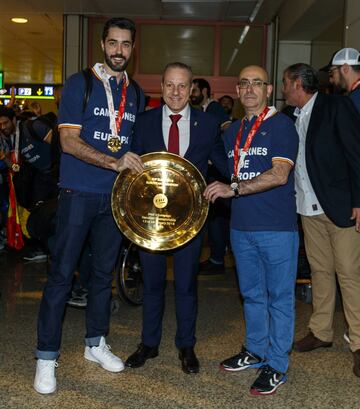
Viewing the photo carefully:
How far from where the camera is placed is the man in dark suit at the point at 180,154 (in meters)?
2.99

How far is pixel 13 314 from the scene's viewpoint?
421 centimetres

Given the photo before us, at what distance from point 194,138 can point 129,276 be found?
1.80 m

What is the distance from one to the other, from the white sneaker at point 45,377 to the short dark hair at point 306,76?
6.65 ft

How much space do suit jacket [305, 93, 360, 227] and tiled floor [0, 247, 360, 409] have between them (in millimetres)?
870

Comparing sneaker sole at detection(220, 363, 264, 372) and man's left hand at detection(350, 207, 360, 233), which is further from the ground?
man's left hand at detection(350, 207, 360, 233)

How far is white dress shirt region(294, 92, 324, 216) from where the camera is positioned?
334cm

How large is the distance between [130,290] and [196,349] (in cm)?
105

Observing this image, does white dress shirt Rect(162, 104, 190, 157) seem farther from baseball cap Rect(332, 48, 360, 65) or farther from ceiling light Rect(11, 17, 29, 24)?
ceiling light Rect(11, 17, 29, 24)

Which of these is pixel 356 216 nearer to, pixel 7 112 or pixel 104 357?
pixel 104 357

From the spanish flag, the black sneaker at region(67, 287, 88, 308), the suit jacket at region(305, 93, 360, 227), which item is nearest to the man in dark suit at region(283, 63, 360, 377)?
the suit jacket at region(305, 93, 360, 227)

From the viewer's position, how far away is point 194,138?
303 centimetres

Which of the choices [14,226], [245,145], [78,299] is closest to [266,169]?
[245,145]

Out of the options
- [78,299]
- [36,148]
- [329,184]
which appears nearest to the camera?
[329,184]

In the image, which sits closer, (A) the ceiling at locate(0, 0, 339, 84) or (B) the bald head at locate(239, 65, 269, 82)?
(B) the bald head at locate(239, 65, 269, 82)
